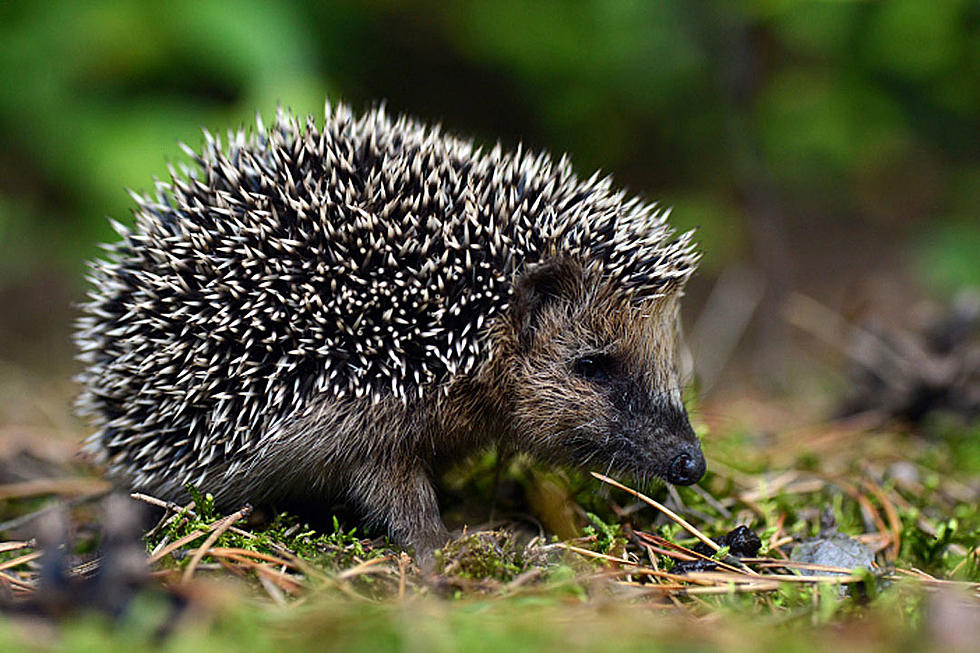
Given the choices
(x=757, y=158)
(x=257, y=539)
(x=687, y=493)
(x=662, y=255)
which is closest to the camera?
(x=257, y=539)

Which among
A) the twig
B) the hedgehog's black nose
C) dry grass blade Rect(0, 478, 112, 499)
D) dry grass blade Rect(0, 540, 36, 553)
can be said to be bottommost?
dry grass blade Rect(0, 540, 36, 553)

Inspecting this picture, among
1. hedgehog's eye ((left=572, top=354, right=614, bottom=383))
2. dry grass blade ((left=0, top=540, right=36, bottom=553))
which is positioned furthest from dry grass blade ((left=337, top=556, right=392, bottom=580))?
dry grass blade ((left=0, top=540, right=36, bottom=553))

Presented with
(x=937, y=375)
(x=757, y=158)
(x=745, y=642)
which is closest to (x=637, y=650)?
(x=745, y=642)

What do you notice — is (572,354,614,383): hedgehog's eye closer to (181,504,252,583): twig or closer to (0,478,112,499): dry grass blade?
(181,504,252,583): twig

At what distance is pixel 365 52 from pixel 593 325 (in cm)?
791

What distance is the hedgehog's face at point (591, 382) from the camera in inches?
157

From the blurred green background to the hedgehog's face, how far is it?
3756mm

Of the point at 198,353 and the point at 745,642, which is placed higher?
the point at 198,353

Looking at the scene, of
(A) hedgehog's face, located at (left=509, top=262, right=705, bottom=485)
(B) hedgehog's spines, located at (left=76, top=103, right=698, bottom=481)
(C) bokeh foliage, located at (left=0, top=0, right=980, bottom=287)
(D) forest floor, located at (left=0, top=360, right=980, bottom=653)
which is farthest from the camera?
(C) bokeh foliage, located at (left=0, top=0, right=980, bottom=287)

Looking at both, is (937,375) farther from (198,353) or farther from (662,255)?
(198,353)

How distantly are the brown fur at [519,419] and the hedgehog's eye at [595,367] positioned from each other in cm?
3

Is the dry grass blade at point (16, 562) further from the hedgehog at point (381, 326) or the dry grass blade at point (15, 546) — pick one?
the hedgehog at point (381, 326)

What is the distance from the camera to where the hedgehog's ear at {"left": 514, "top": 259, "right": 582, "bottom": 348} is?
386cm

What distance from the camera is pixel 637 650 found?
2.40 metres
